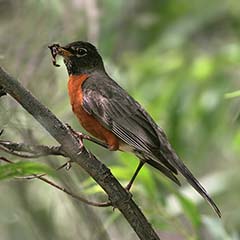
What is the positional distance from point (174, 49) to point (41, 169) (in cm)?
357

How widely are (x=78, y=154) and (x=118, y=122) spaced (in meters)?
1.23

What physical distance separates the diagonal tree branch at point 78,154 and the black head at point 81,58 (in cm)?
158

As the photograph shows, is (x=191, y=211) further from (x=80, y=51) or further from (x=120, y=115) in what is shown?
(x=80, y=51)

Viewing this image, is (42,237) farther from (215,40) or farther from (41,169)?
(215,40)

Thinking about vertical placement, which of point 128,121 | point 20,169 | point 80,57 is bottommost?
point 20,169

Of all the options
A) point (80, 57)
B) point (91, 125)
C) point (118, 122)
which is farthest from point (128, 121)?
point (80, 57)

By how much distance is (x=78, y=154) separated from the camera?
3.04 metres

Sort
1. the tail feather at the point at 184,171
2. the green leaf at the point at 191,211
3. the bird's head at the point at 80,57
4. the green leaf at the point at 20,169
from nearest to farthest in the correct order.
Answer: the green leaf at the point at 20,169
the tail feather at the point at 184,171
the green leaf at the point at 191,211
the bird's head at the point at 80,57

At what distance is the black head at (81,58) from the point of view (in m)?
4.75

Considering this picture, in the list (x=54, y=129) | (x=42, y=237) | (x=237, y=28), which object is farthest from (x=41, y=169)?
(x=237, y=28)

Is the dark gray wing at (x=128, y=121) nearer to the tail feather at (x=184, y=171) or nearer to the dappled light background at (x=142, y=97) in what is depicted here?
the tail feather at (x=184, y=171)

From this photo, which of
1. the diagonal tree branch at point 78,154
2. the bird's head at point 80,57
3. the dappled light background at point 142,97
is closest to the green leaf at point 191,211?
the dappled light background at point 142,97

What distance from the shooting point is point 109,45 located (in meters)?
6.39

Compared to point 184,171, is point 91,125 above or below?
above
